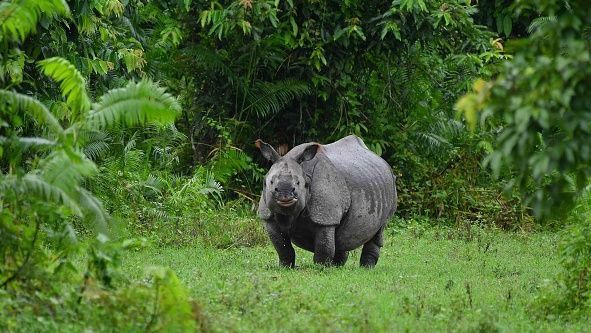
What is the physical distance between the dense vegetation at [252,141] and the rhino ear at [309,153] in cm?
111

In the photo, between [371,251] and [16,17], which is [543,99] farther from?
[371,251]

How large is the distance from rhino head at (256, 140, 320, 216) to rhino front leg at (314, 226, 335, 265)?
416 mm

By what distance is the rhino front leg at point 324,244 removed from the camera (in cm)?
1276

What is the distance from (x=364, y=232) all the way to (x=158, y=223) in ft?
10.1

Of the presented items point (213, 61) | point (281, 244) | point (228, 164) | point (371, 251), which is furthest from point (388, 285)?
point (213, 61)

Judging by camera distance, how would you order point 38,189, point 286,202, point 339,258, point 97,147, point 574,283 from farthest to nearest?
point 97,147
point 339,258
point 286,202
point 574,283
point 38,189

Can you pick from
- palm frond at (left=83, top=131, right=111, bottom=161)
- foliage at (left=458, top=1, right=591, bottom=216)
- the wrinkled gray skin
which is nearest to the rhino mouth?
the wrinkled gray skin

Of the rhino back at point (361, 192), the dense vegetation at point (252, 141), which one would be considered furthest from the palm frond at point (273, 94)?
the rhino back at point (361, 192)

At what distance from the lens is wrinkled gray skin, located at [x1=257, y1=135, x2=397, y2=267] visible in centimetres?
1237

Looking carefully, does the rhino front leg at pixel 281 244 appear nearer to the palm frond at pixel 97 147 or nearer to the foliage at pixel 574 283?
the foliage at pixel 574 283

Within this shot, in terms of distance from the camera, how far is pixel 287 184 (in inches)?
481

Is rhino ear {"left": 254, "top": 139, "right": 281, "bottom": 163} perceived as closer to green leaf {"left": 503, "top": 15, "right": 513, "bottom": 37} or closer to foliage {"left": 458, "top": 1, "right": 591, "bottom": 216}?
foliage {"left": 458, "top": 1, "right": 591, "bottom": 216}

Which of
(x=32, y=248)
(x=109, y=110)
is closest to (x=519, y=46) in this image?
(x=109, y=110)

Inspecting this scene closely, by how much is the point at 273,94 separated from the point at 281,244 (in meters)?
5.83
